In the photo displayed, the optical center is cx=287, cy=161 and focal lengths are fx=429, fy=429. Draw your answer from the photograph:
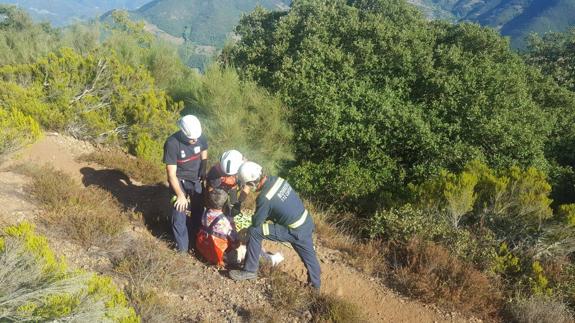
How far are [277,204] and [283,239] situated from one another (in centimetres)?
49

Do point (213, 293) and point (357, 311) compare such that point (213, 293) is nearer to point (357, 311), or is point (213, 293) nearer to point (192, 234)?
point (192, 234)

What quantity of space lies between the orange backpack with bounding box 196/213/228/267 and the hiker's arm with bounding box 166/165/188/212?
1.27ft

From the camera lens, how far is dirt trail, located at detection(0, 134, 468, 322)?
4680 mm

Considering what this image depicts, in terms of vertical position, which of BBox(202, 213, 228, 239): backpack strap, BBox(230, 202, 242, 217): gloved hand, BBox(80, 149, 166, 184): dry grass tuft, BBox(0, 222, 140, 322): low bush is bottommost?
BBox(80, 149, 166, 184): dry grass tuft

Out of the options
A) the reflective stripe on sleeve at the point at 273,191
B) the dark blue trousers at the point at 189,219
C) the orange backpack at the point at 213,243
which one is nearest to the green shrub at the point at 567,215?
the reflective stripe on sleeve at the point at 273,191

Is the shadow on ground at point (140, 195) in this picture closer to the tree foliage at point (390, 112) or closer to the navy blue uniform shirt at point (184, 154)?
the navy blue uniform shirt at point (184, 154)

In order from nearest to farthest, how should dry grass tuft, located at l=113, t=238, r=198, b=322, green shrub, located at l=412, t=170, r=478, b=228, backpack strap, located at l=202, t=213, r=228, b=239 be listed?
dry grass tuft, located at l=113, t=238, r=198, b=322 → backpack strap, located at l=202, t=213, r=228, b=239 → green shrub, located at l=412, t=170, r=478, b=228

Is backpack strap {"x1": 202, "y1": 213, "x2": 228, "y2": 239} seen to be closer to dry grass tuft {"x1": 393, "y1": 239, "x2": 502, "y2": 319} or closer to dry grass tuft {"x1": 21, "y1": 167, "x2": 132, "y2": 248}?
dry grass tuft {"x1": 21, "y1": 167, "x2": 132, "y2": 248}

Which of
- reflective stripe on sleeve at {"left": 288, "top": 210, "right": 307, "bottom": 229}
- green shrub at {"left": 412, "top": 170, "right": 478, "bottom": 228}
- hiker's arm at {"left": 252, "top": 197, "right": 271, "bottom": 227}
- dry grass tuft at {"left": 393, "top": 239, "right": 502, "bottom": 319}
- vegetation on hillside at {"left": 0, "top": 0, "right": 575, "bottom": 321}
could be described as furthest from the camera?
green shrub at {"left": 412, "top": 170, "right": 478, "bottom": 228}

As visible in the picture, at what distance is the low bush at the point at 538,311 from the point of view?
486 cm

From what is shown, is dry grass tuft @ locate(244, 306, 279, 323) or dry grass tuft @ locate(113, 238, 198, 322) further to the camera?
dry grass tuft @ locate(244, 306, 279, 323)

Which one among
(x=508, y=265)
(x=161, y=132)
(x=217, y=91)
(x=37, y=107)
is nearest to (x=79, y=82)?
(x=37, y=107)

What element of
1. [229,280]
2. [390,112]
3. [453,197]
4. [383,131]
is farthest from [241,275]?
[390,112]

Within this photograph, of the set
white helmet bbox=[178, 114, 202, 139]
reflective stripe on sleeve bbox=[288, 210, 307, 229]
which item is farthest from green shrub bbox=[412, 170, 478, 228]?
white helmet bbox=[178, 114, 202, 139]
